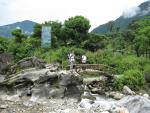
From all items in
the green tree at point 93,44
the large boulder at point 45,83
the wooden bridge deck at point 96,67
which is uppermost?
the green tree at point 93,44

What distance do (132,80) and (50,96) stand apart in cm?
1020

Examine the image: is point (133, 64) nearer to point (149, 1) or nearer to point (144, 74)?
point (144, 74)

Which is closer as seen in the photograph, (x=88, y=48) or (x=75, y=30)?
(x=88, y=48)

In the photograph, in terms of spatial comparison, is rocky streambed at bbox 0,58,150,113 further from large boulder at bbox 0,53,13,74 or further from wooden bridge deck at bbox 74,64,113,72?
wooden bridge deck at bbox 74,64,113,72

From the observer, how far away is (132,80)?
29219mm

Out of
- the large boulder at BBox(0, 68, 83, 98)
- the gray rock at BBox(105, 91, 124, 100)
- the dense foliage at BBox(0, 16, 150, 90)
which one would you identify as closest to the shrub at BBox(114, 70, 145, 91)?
the dense foliage at BBox(0, 16, 150, 90)

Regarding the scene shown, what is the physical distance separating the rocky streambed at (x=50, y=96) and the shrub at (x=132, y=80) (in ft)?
22.3

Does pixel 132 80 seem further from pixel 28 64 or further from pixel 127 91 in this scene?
pixel 28 64

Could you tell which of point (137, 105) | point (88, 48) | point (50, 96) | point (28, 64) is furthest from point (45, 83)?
point (88, 48)

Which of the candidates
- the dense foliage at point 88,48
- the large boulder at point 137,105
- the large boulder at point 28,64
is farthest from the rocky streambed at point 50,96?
the dense foliage at point 88,48

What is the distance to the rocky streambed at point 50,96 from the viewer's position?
1825 cm

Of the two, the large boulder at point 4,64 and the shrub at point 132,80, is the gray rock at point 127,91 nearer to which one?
the shrub at point 132,80

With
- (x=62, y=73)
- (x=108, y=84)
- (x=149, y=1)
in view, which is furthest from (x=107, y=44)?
(x=149, y=1)

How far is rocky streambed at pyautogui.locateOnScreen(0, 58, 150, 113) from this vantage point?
18.2 metres
